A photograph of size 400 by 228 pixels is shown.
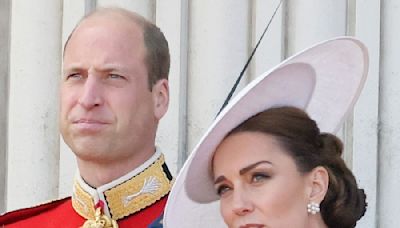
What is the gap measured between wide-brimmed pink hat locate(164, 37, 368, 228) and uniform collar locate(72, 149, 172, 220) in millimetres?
208

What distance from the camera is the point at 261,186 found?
2066 millimetres

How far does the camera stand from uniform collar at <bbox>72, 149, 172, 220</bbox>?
2.48m

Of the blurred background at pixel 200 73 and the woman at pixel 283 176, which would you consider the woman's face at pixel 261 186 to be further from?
the blurred background at pixel 200 73

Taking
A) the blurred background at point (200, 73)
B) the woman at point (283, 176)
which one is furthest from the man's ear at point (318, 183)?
the blurred background at point (200, 73)

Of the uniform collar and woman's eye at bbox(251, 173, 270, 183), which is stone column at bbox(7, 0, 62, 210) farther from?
woman's eye at bbox(251, 173, 270, 183)

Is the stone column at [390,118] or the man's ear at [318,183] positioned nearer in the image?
the man's ear at [318,183]

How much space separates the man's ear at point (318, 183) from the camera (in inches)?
82.3

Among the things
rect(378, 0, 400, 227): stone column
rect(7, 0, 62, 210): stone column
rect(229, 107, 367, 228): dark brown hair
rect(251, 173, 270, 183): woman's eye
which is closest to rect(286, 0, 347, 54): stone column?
rect(378, 0, 400, 227): stone column

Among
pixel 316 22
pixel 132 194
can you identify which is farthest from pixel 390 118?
pixel 132 194

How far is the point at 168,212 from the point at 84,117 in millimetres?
272

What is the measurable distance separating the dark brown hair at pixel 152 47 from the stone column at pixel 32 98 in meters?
0.85

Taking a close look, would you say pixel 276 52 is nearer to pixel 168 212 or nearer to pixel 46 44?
pixel 46 44

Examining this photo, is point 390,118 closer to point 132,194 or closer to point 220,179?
point 132,194

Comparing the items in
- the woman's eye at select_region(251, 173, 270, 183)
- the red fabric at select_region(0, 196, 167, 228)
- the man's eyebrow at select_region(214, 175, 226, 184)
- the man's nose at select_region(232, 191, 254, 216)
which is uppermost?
the woman's eye at select_region(251, 173, 270, 183)
